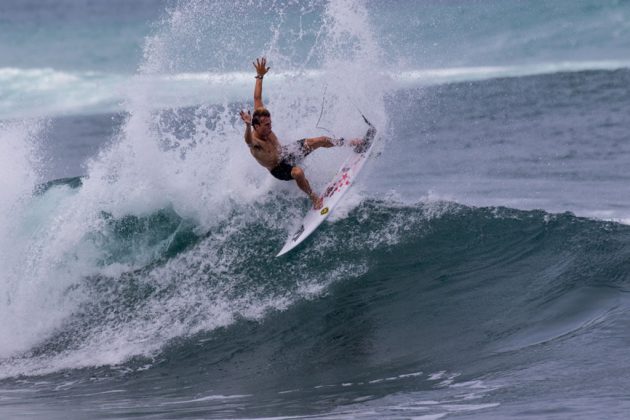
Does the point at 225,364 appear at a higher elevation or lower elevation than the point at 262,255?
lower

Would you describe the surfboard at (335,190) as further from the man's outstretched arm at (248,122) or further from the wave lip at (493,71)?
the wave lip at (493,71)

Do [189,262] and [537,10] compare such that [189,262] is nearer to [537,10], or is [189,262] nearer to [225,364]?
[225,364]

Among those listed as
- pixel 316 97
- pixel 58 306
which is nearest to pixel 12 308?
pixel 58 306

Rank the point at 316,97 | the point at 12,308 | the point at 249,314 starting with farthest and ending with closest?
the point at 316,97
the point at 12,308
the point at 249,314

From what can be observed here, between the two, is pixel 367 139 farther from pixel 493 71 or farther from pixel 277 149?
pixel 493 71

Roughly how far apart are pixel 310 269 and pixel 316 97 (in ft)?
9.94

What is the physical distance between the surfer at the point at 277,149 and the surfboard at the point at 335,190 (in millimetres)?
145

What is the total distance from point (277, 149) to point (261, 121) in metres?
0.64

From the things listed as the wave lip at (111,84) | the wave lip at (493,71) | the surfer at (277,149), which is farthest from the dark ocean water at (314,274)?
the wave lip at (111,84)

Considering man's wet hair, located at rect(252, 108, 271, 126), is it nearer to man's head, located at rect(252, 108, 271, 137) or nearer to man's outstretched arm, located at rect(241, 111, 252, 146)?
man's head, located at rect(252, 108, 271, 137)

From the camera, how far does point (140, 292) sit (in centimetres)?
1109

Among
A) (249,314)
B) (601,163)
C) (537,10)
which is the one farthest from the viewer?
(537,10)

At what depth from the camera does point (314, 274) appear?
431 inches

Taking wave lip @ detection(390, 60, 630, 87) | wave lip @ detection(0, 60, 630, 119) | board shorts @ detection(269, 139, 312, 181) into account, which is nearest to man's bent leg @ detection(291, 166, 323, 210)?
board shorts @ detection(269, 139, 312, 181)
